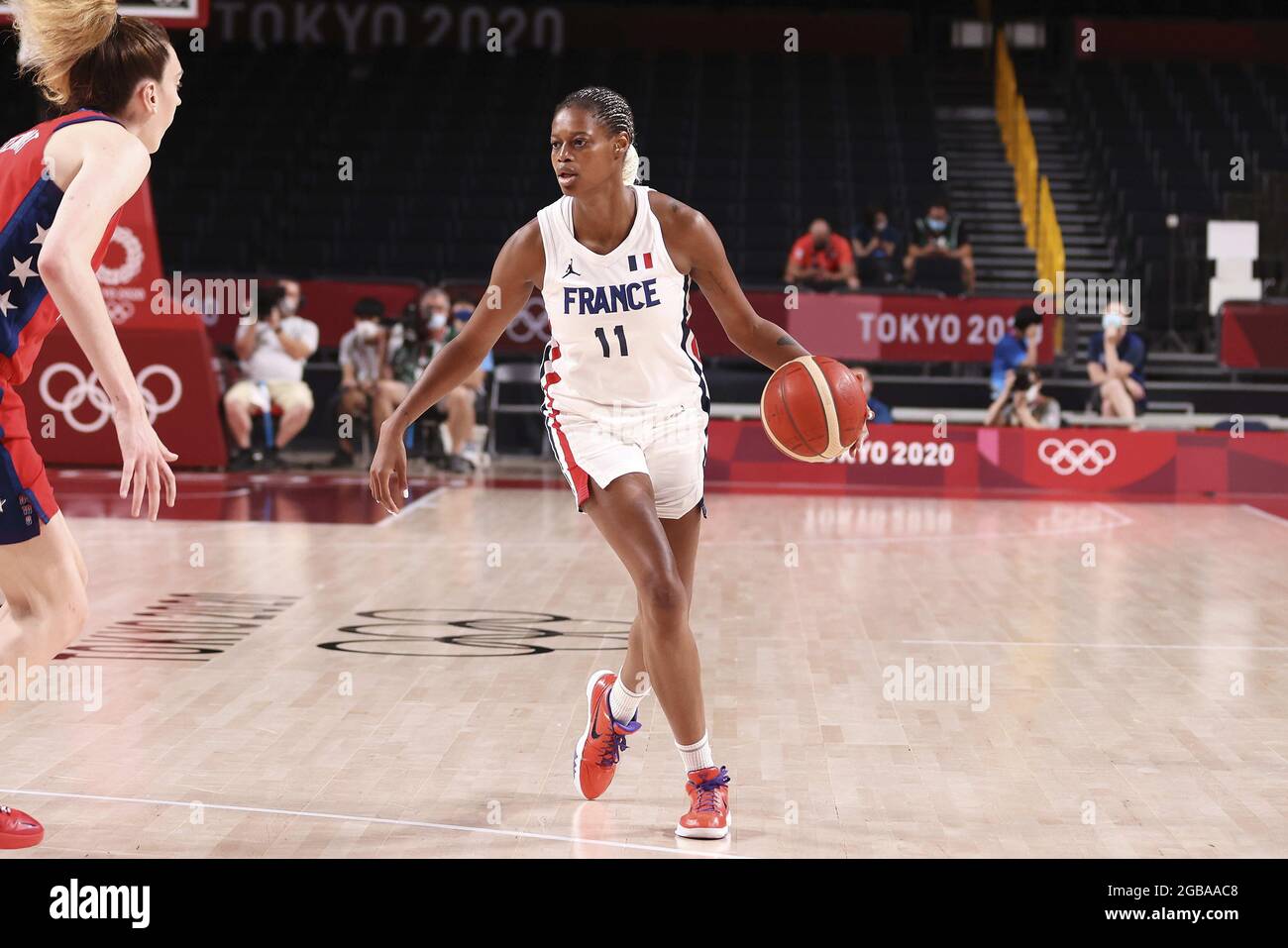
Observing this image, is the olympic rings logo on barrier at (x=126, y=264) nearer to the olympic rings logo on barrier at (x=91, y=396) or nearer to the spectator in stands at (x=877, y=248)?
the olympic rings logo on barrier at (x=91, y=396)

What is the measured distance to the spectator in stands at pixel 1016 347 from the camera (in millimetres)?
13734

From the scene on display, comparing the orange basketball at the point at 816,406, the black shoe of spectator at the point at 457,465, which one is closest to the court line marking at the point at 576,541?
the black shoe of spectator at the point at 457,465

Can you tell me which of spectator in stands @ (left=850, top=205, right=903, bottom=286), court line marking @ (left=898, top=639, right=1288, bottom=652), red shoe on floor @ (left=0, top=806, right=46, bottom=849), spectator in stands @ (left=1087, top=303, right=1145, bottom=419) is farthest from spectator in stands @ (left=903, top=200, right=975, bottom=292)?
red shoe on floor @ (left=0, top=806, right=46, bottom=849)

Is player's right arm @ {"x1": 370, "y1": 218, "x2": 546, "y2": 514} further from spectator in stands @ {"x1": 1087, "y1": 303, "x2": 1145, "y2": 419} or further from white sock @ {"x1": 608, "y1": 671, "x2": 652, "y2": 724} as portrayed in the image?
spectator in stands @ {"x1": 1087, "y1": 303, "x2": 1145, "y2": 419}

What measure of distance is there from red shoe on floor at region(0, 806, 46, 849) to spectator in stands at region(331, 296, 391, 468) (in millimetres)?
10280

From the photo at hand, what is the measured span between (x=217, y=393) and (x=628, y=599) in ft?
21.4

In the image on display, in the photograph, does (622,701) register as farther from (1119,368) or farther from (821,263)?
(821,263)

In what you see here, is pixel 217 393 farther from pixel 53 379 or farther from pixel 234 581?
pixel 234 581

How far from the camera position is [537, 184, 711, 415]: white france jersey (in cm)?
409

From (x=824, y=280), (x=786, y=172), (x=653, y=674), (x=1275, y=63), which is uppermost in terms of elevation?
(x=1275, y=63)

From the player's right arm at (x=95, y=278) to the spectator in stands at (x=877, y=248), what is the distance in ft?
43.1

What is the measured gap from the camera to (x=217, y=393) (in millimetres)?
13148

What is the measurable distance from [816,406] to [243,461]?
1027 centimetres
